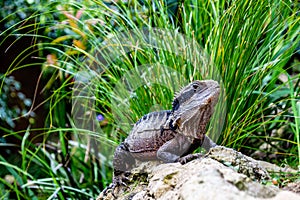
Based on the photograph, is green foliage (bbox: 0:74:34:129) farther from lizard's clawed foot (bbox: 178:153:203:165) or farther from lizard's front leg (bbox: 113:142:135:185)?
lizard's clawed foot (bbox: 178:153:203:165)

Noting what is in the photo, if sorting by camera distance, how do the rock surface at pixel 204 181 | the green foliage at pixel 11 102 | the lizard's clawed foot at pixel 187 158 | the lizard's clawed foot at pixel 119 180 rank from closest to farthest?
the rock surface at pixel 204 181 → the lizard's clawed foot at pixel 187 158 → the lizard's clawed foot at pixel 119 180 → the green foliage at pixel 11 102

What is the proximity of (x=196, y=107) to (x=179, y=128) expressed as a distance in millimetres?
112

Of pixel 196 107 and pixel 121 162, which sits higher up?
pixel 196 107

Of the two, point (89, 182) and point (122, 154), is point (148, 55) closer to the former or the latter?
point (122, 154)

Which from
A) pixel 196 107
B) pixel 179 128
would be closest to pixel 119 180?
pixel 179 128

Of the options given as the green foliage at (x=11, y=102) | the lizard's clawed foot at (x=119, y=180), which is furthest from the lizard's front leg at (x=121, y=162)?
the green foliage at (x=11, y=102)

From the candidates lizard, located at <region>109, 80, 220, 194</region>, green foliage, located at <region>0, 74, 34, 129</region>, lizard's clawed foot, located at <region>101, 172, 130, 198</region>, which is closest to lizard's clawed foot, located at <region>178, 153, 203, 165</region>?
lizard, located at <region>109, 80, 220, 194</region>

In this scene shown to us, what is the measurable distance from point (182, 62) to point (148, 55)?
19 centimetres

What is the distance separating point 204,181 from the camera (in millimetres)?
1335

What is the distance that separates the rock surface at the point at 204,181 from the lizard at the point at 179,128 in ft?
0.21

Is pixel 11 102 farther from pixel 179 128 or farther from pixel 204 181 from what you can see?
pixel 204 181

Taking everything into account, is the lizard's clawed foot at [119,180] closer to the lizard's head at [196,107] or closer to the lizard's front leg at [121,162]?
the lizard's front leg at [121,162]

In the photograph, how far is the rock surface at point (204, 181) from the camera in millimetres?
1306

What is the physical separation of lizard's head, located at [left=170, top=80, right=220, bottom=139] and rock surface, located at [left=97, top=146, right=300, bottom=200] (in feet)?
0.39
